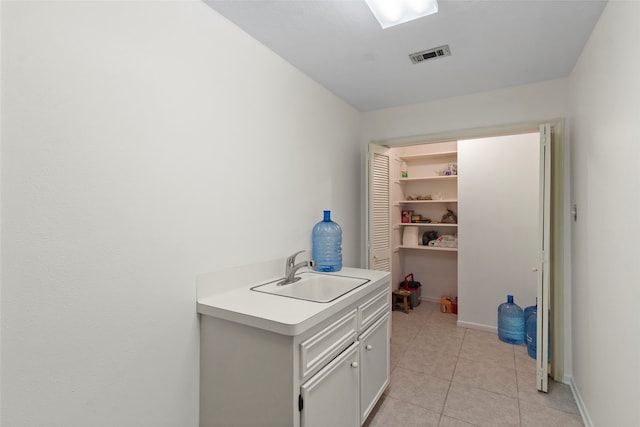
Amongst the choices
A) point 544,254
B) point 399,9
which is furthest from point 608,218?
point 399,9

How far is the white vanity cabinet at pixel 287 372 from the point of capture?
1284mm

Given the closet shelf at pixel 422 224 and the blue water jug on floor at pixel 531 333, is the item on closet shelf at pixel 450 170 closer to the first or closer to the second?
the closet shelf at pixel 422 224

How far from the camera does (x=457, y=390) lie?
7.50ft

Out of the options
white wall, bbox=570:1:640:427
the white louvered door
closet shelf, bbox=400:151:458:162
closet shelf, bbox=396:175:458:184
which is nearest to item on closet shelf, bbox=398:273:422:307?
the white louvered door

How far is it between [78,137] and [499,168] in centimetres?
365

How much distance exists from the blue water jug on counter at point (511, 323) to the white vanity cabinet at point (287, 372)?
2.07 m

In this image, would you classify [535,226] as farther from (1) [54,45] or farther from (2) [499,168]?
(1) [54,45]

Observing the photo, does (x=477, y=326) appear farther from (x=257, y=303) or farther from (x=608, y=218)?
(x=257, y=303)

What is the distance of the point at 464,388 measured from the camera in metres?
2.31

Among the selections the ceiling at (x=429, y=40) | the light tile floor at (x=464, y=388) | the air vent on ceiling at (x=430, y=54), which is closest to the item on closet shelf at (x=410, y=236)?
the light tile floor at (x=464, y=388)

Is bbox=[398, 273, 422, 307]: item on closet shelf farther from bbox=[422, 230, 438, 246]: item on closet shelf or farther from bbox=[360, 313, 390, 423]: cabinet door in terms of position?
bbox=[360, 313, 390, 423]: cabinet door

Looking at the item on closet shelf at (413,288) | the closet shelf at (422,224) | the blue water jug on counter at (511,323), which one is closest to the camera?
the blue water jug on counter at (511,323)

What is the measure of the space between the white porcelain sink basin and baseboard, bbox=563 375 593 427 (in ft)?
5.19

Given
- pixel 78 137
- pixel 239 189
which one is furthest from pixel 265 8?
pixel 78 137
